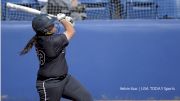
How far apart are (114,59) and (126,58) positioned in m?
0.20

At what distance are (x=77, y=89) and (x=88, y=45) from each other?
281cm

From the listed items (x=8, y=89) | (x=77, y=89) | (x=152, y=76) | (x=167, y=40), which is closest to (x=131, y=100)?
(x=152, y=76)

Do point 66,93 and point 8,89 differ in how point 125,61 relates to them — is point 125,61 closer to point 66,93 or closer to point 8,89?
point 8,89

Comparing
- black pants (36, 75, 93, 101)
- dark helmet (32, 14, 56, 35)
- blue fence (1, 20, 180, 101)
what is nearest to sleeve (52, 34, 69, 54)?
dark helmet (32, 14, 56, 35)

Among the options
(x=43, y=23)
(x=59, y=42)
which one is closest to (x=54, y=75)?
(x=59, y=42)

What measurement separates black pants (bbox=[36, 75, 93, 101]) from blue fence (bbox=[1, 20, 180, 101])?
2.71 metres

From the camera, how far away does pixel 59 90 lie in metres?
5.26

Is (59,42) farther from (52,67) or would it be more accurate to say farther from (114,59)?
(114,59)

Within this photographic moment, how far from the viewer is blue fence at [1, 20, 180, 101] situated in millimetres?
8000

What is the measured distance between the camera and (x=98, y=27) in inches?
316

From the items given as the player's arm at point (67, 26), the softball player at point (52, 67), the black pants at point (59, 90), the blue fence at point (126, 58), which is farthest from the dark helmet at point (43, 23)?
the blue fence at point (126, 58)

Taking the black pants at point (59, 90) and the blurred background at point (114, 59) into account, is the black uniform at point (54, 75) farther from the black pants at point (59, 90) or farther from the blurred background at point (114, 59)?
the blurred background at point (114, 59)

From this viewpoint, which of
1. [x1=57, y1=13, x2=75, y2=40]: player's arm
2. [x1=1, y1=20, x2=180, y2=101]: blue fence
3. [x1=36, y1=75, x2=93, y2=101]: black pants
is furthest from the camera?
[x1=1, y1=20, x2=180, y2=101]: blue fence

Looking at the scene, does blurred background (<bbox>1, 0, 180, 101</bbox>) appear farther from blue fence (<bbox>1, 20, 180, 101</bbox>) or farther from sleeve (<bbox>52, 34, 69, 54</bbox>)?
sleeve (<bbox>52, 34, 69, 54</bbox>)
